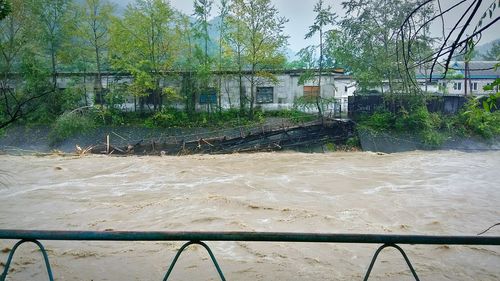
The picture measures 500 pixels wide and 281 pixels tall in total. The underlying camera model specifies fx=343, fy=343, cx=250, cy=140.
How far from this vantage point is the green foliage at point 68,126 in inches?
922

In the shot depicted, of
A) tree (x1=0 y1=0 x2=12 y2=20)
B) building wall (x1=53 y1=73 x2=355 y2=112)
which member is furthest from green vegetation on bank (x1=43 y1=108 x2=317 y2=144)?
tree (x1=0 y1=0 x2=12 y2=20)

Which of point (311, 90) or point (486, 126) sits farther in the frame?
point (311, 90)

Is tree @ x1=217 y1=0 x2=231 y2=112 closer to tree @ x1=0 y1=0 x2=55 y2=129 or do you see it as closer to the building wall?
the building wall

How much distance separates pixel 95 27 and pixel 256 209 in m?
23.4

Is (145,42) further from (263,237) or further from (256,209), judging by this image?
(263,237)

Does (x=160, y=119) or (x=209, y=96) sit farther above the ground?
(x=209, y=96)

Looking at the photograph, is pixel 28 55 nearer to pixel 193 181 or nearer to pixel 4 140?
pixel 4 140

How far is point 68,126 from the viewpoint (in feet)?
77.5

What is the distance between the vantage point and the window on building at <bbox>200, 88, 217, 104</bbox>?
27703 millimetres

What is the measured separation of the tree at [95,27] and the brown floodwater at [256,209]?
1123cm

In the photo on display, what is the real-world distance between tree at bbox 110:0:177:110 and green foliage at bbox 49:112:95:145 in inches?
162

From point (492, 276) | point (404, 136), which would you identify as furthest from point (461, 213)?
point (404, 136)

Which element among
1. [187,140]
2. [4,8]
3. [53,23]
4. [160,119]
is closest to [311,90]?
[187,140]

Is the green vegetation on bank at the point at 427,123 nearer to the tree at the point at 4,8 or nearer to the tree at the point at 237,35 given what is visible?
the tree at the point at 237,35
